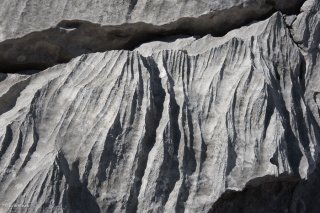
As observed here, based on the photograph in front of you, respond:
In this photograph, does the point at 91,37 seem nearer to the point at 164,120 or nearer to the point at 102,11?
the point at 102,11

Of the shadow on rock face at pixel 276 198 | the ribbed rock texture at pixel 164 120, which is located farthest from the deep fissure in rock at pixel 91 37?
the shadow on rock face at pixel 276 198

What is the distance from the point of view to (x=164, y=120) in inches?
98.2

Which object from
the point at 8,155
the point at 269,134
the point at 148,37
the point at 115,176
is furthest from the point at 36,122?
the point at 269,134

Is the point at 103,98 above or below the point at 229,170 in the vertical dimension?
above

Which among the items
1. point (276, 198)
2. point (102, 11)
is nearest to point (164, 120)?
point (276, 198)

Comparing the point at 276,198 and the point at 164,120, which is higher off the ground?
the point at 164,120

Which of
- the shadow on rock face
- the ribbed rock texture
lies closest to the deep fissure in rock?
the ribbed rock texture

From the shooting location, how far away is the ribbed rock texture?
7.72 ft

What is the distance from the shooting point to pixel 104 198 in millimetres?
2342

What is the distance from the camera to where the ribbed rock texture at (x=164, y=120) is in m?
2.35

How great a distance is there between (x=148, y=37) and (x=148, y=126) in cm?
57

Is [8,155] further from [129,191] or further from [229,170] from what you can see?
[229,170]

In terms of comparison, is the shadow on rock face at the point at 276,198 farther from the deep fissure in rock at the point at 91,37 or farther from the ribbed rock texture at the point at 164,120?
the deep fissure in rock at the point at 91,37

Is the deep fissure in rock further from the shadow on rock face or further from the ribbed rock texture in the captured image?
the shadow on rock face
